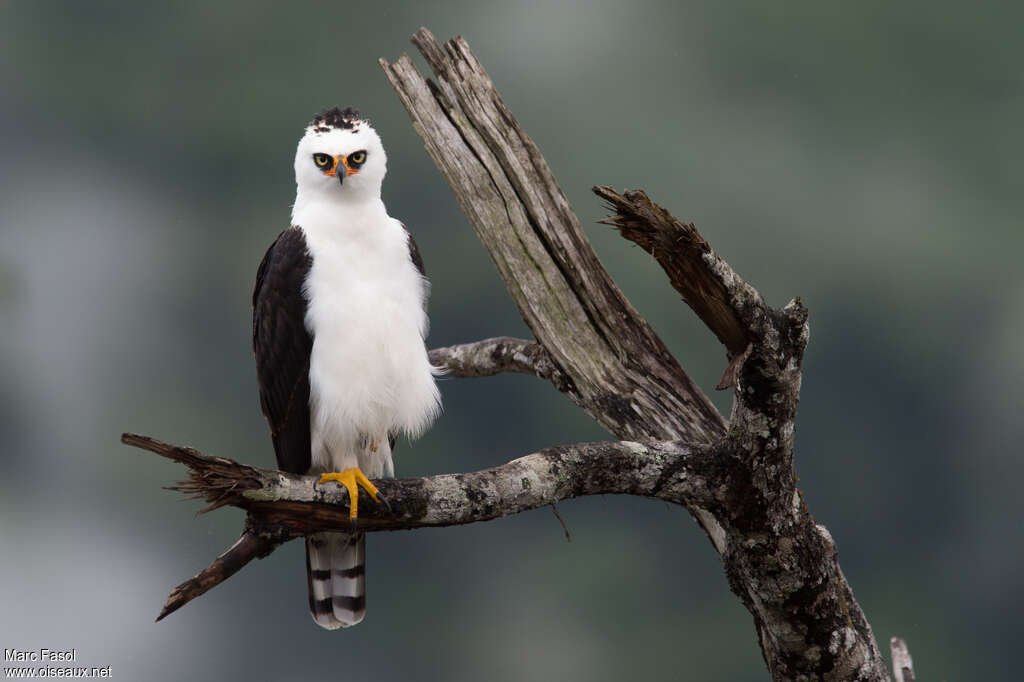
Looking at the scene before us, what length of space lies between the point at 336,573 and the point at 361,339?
0.80m

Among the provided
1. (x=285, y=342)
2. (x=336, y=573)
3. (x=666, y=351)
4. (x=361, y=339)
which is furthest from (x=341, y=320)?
(x=666, y=351)

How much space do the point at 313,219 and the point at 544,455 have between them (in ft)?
3.41

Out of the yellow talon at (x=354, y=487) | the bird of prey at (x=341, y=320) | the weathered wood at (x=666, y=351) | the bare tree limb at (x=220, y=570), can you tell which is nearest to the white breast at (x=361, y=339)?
the bird of prey at (x=341, y=320)

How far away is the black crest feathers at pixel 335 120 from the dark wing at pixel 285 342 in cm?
35

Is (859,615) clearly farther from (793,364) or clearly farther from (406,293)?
(406,293)

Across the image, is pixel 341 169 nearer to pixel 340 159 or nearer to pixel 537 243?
pixel 340 159

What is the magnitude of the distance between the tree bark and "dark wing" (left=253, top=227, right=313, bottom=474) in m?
0.61

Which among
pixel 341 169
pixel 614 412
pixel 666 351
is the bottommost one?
pixel 614 412

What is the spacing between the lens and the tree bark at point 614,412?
2121 mm

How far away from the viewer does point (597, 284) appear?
2.96 metres

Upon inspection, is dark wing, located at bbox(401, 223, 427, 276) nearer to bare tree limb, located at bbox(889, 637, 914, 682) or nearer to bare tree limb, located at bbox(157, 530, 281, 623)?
bare tree limb, located at bbox(157, 530, 281, 623)

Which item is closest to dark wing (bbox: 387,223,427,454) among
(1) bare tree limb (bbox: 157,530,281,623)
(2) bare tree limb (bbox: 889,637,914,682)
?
(1) bare tree limb (bbox: 157,530,281,623)

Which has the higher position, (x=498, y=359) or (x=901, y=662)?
(x=498, y=359)

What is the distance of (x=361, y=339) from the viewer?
266 centimetres
